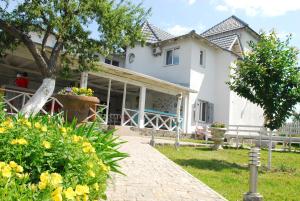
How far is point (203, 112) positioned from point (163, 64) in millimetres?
4239

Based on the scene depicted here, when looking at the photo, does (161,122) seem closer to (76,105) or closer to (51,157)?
(76,105)

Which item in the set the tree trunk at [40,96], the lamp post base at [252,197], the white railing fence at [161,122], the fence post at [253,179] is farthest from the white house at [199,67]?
the lamp post base at [252,197]

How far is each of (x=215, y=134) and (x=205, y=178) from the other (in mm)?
6787

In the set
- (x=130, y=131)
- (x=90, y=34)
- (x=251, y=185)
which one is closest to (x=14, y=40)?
(x=90, y=34)

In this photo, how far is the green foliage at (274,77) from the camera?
9.90 metres

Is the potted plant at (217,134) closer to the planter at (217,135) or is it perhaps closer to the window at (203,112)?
the planter at (217,135)

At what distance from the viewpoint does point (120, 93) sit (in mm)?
23344

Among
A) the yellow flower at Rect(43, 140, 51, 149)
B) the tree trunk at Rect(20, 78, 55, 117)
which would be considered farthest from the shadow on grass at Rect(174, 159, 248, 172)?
the yellow flower at Rect(43, 140, 51, 149)

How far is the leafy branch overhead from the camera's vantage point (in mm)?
10789

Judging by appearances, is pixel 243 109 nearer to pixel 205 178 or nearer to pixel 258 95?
pixel 258 95

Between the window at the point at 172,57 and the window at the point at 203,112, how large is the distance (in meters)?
3.06

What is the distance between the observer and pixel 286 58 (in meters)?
9.98

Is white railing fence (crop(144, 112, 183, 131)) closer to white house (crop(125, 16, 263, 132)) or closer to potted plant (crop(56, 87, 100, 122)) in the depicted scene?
white house (crop(125, 16, 263, 132))

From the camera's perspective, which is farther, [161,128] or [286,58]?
[161,128]
